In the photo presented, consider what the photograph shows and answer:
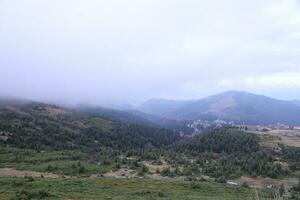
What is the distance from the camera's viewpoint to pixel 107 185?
59.0 metres

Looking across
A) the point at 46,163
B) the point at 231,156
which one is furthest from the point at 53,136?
the point at 231,156

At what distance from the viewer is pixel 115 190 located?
5478 cm

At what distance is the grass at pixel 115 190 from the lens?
4690 centimetres

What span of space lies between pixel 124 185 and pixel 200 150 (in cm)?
7999

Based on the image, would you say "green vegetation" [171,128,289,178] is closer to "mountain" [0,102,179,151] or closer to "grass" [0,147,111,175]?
"grass" [0,147,111,175]

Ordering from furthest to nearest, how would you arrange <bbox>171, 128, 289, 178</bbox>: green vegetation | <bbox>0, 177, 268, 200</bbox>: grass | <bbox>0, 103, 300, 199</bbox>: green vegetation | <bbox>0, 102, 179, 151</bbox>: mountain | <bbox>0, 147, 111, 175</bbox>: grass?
<bbox>0, 102, 179, 151</bbox>: mountain
<bbox>171, 128, 289, 178</bbox>: green vegetation
<bbox>0, 147, 111, 175</bbox>: grass
<bbox>0, 103, 300, 199</bbox>: green vegetation
<bbox>0, 177, 268, 200</bbox>: grass

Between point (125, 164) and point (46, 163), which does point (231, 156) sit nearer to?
point (125, 164)

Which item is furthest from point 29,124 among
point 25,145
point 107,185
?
point 107,185

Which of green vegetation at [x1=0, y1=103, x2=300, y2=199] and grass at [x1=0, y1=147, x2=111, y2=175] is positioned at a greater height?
green vegetation at [x1=0, y1=103, x2=300, y2=199]

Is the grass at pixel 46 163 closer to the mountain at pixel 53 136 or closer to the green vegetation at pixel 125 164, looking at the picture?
Answer: the green vegetation at pixel 125 164

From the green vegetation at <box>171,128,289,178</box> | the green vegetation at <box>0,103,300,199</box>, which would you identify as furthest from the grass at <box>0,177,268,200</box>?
the green vegetation at <box>171,128,289,178</box>

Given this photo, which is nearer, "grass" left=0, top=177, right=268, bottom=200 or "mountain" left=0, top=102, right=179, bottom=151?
"grass" left=0, top=177, right=268, bottom=200

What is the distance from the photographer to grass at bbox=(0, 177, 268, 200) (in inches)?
1846

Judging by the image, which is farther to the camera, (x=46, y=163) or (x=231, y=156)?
(x=231, y=156)
